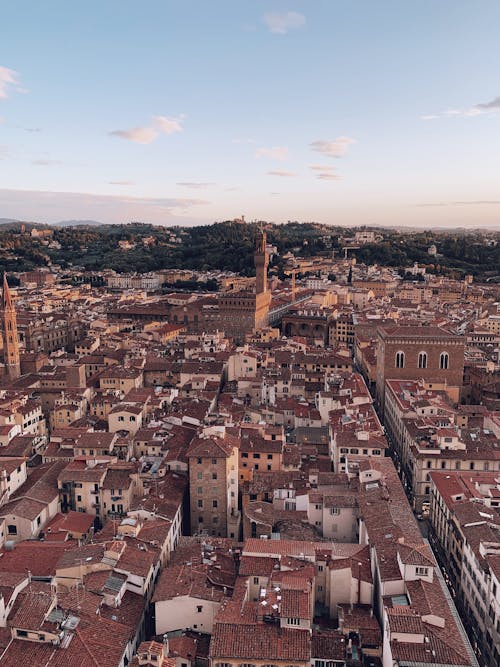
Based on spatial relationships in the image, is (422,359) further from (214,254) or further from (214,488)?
(214,254)

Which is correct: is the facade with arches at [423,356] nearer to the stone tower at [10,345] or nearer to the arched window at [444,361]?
the arched window at [444,361]

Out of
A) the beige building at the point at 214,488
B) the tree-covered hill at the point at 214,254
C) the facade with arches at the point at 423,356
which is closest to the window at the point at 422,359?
the facade with arches at the point at 423,356

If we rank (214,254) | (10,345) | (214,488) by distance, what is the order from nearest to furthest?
(214,488)
(10,345)
(214,254)

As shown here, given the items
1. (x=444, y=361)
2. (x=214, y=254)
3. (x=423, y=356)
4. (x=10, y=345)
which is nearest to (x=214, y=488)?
(x=423, y=356)

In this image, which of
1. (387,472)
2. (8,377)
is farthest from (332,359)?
(8,377)

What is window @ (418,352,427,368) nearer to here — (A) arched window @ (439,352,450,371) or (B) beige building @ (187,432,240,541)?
(A) arched window @ (439,352,450,371)

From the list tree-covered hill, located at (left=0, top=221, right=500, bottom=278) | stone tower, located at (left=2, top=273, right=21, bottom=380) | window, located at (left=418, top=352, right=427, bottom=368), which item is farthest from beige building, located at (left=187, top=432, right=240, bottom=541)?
tree-covered hill, located at (left=0, top=221, right=500, bottom=278)

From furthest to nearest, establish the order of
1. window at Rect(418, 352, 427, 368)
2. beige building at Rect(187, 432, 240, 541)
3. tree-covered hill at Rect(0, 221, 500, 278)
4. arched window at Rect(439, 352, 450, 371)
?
tree-covered hill at Rect(0, 221, 500, 278) → window at Rect(418, 352, 427, 368) → arched window at Rect(439, 352, 450, 371) → beige building at Rect(187, 432, 240, 541)
